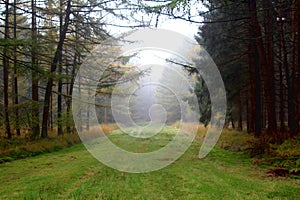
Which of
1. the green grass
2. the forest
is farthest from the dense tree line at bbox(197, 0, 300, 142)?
the green grass

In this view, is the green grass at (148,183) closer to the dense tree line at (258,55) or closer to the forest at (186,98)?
the forest at (186,98)

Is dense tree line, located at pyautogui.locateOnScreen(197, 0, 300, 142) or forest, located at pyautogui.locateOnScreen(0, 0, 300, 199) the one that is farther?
dense tree line, located at pyautogui.locateOnScreen(197, 0, 300, 142)

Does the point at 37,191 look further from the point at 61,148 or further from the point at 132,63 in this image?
the point at 132,63

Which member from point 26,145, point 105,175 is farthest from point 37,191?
point 26,145

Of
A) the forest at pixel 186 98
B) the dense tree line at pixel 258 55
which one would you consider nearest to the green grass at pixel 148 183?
the forest at pixel 186 98

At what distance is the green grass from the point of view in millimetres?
5727

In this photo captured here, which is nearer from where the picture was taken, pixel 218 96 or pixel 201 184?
pixel 201 184

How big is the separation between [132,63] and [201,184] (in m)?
18.9

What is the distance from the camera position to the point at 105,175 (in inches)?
313

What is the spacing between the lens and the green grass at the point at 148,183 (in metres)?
5.73

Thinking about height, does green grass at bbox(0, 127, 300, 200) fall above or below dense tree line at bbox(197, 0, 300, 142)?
below

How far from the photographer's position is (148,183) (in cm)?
692

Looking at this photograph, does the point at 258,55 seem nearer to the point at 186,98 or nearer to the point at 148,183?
the point at 148,183

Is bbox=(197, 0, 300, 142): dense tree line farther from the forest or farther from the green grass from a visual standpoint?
the green grass
